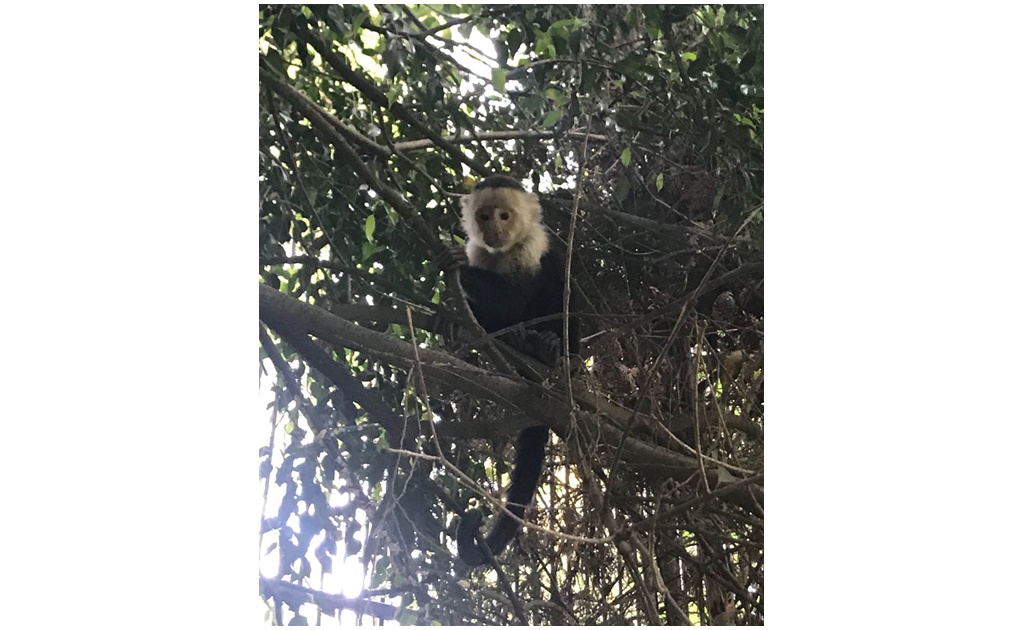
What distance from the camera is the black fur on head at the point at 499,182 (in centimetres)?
198

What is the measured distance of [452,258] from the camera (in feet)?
6.75

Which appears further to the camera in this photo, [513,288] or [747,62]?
[513,288]

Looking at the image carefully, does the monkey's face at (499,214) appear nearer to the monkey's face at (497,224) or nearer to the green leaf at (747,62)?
the monkey's face at (497,224)

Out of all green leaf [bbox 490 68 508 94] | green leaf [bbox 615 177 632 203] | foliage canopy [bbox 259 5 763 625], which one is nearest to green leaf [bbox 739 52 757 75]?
foliage canopy [bbox 259 5 763 625]

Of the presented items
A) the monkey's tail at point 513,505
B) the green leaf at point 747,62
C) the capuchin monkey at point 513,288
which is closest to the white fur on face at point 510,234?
the capuchin monkey at point 513,288

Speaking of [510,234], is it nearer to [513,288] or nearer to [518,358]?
[513,288]

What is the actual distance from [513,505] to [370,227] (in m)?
→ 0.69

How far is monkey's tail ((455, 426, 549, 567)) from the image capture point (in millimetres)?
1935

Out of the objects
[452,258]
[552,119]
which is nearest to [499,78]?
[552,119]

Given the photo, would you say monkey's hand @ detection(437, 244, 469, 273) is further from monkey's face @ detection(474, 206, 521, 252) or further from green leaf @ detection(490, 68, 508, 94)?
green leaf @ detection(490, 68, 508, 94)
